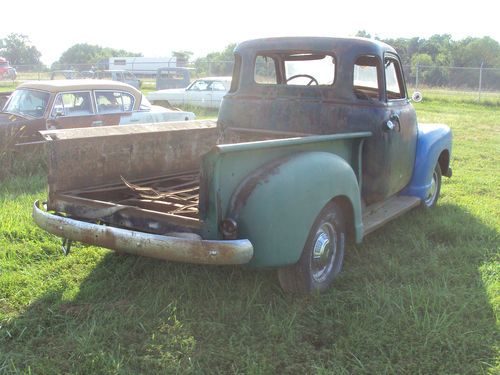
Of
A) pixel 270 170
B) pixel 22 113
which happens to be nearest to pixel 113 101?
pixel 22 113

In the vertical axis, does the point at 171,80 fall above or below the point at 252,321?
above

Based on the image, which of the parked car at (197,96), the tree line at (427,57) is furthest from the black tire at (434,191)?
the parked car at (197,96)

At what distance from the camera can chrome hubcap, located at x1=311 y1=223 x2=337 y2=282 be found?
11.3 feet

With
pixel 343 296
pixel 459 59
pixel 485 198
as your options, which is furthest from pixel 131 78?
pixel 459 59

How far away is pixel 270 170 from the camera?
3062mm

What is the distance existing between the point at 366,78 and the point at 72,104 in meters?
4.88

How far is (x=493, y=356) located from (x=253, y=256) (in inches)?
55.1

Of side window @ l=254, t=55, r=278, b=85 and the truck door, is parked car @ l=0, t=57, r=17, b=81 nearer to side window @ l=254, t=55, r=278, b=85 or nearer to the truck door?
side window @ l=254, t=55, r=278, b=85

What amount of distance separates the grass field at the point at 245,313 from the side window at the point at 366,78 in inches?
49.9

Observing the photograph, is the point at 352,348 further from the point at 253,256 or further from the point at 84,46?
the point at 84,46

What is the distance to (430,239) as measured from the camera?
469 cm

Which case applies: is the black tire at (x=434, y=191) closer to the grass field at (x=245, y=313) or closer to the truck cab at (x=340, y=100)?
the truck cab at (x=340, y=100)

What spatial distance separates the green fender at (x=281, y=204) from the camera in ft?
9.64

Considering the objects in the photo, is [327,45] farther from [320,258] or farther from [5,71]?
[5,71]
